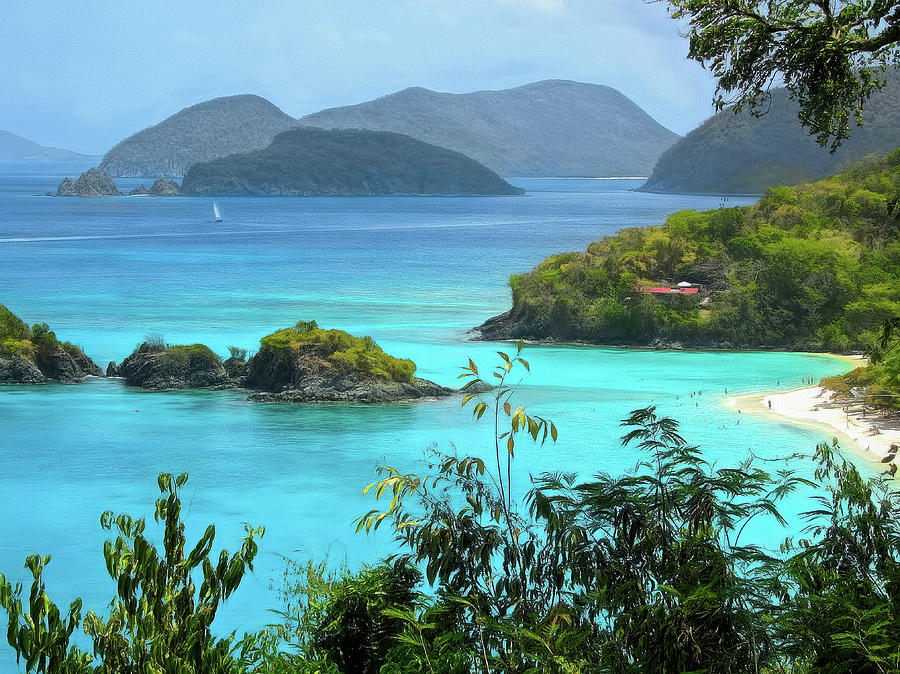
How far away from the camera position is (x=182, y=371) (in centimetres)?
2381

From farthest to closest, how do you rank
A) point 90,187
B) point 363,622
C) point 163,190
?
point 163,190
point 90,187
point 363,622

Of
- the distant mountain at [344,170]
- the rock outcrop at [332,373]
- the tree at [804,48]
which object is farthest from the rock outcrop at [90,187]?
the tree at [804,48]

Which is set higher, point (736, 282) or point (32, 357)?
point (736, 282)

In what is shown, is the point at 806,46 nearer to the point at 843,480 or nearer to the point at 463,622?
the point at 843,480

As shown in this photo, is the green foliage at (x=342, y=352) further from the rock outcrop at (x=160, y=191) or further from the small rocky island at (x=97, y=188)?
the rock outcrop at (x=160, y=191)

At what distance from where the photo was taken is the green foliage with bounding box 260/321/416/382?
22672mm

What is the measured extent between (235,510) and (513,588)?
11341 mm

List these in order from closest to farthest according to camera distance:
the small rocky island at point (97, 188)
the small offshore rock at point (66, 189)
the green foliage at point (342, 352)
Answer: the green foliage at point (342, 352), the small offshore rock at point (66, 189), the small rocky island at point (97, 188)

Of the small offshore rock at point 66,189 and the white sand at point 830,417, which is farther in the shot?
the small offshore rock at point 66,189

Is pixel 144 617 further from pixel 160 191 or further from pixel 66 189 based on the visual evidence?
pixel 160 191

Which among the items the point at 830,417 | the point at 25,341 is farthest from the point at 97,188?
the point at 830,417

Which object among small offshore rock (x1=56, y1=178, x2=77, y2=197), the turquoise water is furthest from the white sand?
small offshore rock (x1=56, y1=178, x2=77, y2=197)

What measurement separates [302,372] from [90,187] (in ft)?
458

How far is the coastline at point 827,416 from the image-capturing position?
16938mm
